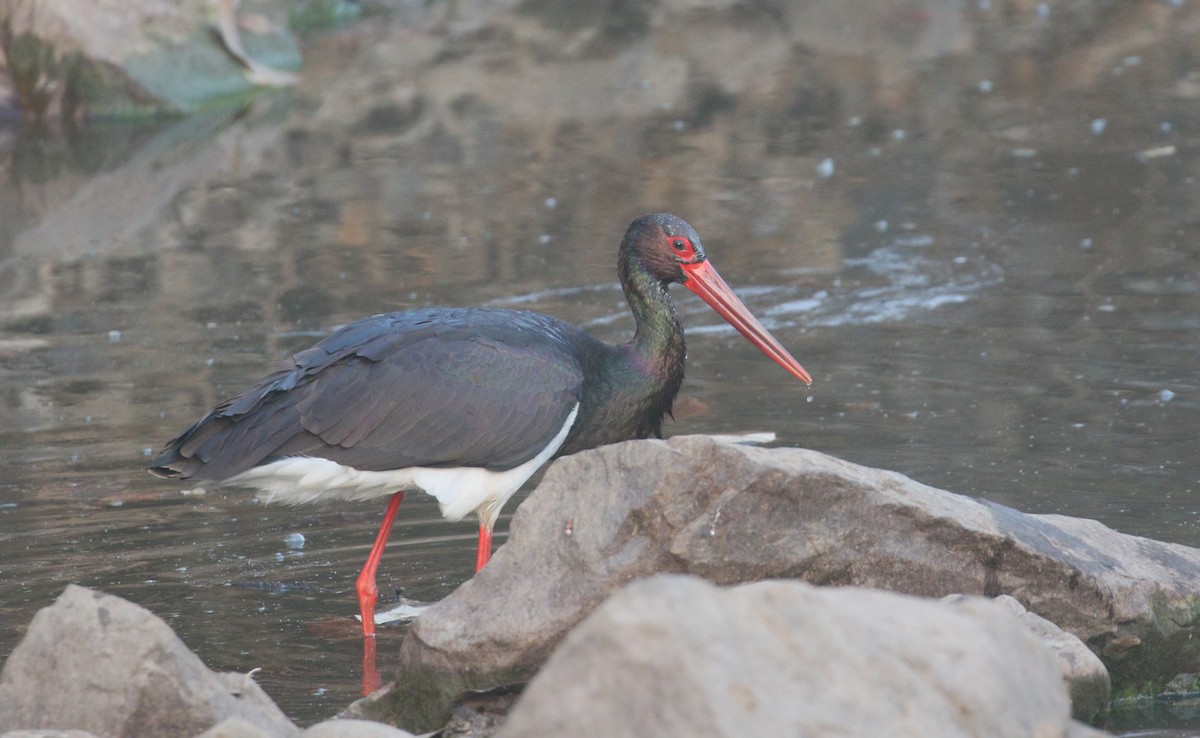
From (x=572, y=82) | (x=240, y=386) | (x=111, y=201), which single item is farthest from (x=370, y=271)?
(x=572, y=82)

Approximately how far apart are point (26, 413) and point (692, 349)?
3091mm

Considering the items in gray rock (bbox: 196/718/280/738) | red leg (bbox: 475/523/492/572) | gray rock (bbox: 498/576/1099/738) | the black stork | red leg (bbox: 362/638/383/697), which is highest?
gray rock (bbox: 498/576/1099/738)

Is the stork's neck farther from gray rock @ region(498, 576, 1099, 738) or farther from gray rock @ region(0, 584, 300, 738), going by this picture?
gray rock @ region(498, 576, 1099, 738)

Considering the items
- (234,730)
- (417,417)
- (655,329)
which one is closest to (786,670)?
(234,730)

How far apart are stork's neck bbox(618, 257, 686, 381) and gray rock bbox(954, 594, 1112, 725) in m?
1.80

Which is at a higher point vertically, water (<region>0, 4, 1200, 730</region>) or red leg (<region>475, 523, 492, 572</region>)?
red leg (<region>475, 523, 492, 572</region>)

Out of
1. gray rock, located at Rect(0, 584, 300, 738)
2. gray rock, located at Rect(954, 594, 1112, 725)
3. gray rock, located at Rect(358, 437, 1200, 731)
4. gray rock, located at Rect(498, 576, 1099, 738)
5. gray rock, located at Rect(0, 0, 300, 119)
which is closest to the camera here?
gray rock, located at Rect(498, 576, 1099, 738)

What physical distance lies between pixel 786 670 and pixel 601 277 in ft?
23.0

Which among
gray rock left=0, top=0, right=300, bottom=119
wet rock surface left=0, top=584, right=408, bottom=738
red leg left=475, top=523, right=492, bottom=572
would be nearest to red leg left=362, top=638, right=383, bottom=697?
red leg left=475, top=523, right=492, bottom=572

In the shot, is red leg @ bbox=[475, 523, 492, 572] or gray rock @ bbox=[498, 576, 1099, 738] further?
red leg @ bbox=[475, 523, 492, 572]

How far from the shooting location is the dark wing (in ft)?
16.9

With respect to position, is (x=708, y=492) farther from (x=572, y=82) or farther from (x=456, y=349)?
(x=572, y=82)

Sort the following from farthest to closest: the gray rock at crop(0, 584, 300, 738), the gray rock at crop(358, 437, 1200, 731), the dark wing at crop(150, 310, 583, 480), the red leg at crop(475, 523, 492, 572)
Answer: the red leg at crop(475, 523, 492, 572)
the dark wing at crop(150, 310, 583, 480)
the gray rock at crop(358, 437, 1200, 731)
the gray rock at crop(0, 584, 300, 738)

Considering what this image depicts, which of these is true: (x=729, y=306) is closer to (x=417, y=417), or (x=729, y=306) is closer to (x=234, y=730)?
(x=417, y=417)
